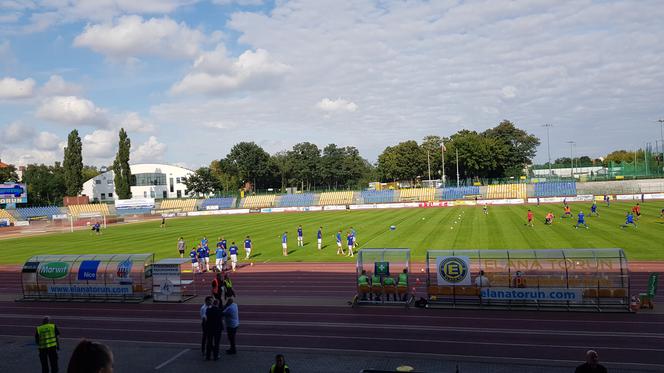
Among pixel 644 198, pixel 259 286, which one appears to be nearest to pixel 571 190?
pixel 644 198

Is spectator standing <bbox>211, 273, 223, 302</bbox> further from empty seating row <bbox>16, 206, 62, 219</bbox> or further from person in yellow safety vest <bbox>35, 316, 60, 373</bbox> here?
empty seating row <bbox>16, 206, 62, 219</bbox>

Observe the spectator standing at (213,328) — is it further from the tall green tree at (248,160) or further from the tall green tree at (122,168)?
the tall green tree at (248,160)

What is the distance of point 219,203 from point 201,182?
66.3 ft

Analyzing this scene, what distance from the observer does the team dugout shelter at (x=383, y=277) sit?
1906 centimetres

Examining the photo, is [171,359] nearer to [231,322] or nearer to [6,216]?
[231,322]

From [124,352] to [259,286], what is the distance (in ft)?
31.0

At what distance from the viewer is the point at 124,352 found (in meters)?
14.5

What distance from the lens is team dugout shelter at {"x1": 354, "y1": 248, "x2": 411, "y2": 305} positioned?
750 inches

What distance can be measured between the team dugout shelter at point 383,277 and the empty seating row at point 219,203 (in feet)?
263

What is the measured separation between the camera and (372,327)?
1614 centimetres

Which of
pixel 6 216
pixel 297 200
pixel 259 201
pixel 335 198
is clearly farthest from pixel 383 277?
pixel 6 216

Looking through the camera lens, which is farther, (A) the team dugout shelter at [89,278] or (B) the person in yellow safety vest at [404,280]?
(A) the team dugout shelter at [89,278]

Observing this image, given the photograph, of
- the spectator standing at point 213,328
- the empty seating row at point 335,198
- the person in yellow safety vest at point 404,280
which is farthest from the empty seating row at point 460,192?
the spectator standing at point 213,328

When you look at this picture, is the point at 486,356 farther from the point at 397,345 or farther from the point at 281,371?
the point at 281,371
